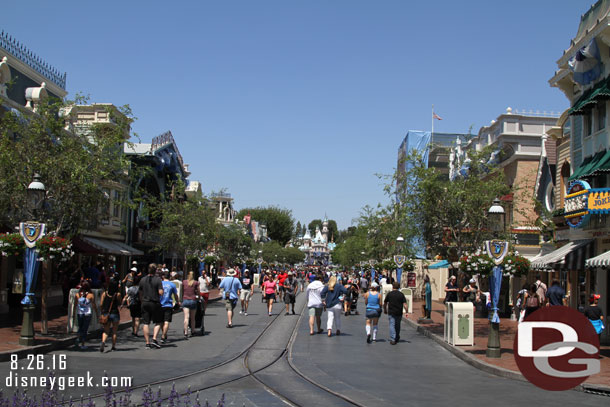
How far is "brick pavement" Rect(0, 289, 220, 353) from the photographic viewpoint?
42.9 feet

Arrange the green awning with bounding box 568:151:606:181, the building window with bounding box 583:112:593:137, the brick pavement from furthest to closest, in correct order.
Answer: the building window with bounding box 583:112:593:137
the green awning with bounding box 568:151:606:181
the brick pavement

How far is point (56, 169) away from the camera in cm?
1592

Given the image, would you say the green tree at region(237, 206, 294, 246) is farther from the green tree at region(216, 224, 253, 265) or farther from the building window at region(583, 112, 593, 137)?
the building window at region(583, 112, 593, 137)

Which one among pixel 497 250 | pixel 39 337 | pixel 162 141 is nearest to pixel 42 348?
pixel 39 337

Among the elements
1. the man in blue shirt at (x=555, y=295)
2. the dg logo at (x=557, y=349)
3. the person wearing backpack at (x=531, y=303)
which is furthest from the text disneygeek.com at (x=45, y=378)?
the man in blue shirt at (x=555, y=295)

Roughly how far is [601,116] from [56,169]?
15671 mm

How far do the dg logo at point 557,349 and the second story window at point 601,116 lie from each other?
7317 millimetres

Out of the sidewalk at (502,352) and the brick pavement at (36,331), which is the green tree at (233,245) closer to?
the brick pavement at (36,331)

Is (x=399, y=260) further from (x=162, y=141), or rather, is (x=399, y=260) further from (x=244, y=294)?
(x=162, y=141)

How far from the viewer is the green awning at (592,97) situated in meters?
17.9

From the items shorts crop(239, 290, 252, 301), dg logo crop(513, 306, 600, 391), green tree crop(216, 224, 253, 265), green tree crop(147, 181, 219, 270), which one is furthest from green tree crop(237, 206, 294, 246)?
dg logo crop(513, 306, 600, 391)

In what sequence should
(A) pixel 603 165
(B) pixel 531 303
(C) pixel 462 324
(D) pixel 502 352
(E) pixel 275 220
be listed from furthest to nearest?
1. (E) pixel 275 220
2. (A) pixel 603 165
3. (C) pixel 462 324
4. (B) pixel 531 303
5. (D) pixel 502 352

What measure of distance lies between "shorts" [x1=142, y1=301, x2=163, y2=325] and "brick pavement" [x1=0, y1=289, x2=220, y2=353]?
194cm

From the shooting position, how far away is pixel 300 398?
8.96 m
